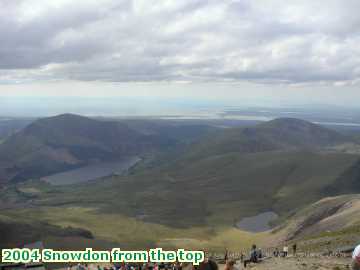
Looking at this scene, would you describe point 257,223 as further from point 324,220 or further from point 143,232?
point 324,220

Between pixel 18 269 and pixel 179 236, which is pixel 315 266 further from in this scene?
pixel 179 236

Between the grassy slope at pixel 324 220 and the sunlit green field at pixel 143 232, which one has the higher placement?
the grassy slope at pixel 324 220

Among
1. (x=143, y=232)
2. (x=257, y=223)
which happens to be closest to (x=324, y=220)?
(x=257, y=223)

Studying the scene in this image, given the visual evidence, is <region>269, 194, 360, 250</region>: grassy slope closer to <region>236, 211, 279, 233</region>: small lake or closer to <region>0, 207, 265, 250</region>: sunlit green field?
<region>0, 207, 265, 250</region>: sunlit green field

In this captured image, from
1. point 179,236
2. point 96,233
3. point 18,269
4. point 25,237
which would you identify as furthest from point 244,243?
point 18,269

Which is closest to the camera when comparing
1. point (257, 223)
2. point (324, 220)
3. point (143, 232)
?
point (324, 220)

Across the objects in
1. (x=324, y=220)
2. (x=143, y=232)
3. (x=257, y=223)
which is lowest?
(x=257, y=223)

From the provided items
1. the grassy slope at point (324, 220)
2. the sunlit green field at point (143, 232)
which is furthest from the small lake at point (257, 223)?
the grassy slope at point (324, 220)

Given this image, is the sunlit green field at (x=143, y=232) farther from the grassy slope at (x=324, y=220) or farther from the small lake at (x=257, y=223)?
the grassy slope at (x=324, y=220)
